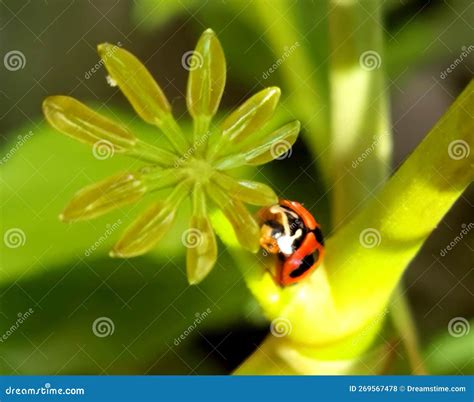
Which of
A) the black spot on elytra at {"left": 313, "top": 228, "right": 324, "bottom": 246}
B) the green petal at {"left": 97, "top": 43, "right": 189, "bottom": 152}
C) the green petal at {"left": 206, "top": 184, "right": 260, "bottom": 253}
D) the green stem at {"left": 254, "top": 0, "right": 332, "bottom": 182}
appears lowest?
the green petal at {"left": 206, "top": 184, "right": 260, "bottom": 253}

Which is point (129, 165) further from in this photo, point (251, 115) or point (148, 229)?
point (251, 115)

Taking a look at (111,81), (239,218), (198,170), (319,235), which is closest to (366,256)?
(319,235)

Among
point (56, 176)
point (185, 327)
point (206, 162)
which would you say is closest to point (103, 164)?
point (56, 176)

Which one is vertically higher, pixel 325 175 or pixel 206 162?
pixel 325 175

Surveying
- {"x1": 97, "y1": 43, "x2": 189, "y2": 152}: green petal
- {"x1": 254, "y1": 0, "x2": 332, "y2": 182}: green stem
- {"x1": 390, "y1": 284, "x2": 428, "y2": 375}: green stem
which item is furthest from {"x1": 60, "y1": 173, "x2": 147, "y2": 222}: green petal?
{"x1": 390, "y1": 284, "x2": 428, "y2": 375}: green stem

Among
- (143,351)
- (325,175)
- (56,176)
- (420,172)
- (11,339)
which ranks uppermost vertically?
(420,172)

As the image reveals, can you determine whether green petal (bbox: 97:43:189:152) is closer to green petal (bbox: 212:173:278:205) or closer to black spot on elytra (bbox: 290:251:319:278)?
green petal (bbox: 212:173:278:205)

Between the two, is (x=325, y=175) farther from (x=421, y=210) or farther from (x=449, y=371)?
(x=449, y=371)
